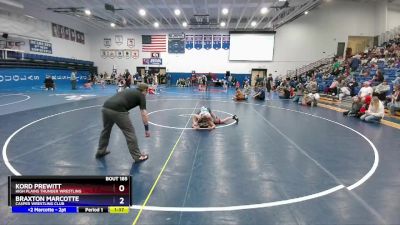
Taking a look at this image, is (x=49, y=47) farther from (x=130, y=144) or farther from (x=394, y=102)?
(x=394, y=102)

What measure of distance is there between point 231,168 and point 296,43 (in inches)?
1196

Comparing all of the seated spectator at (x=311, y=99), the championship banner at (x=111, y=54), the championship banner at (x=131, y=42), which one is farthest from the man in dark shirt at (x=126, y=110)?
the championship banner at (x=111, y=54)

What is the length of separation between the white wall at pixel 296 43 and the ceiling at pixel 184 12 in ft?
8.49

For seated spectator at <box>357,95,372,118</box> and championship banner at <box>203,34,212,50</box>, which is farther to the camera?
championship banner at <box>203,34,212,50</box>

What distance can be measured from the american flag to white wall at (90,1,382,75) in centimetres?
79

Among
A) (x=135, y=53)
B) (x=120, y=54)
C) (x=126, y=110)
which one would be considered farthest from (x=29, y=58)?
(x=126, y=110)

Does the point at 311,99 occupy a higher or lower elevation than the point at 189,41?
lower

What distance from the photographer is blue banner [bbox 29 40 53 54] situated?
2453 centimetres

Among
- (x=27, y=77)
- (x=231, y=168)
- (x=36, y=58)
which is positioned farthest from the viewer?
(x=36, y=58)

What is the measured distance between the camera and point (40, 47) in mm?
25609

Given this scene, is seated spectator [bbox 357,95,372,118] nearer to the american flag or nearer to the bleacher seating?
the bleacher seating
